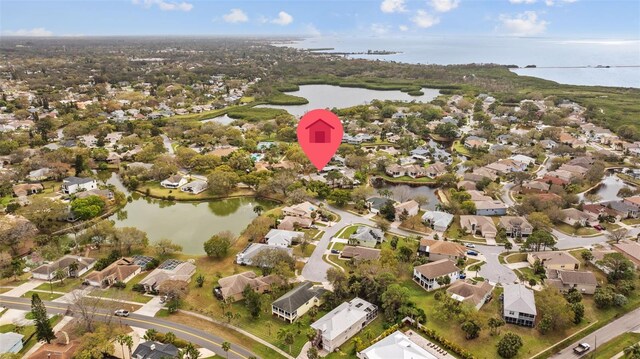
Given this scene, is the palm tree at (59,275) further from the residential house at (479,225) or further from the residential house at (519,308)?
the residential house at (479,225)

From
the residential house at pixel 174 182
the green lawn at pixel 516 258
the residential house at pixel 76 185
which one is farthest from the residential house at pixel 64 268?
the green lawn at pixel 516 258

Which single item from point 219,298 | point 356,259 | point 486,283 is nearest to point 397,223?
point 356,259

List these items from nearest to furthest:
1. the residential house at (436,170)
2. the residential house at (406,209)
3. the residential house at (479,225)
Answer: the residential house at (479,225) < the residential house at (406,209) < the residential house at (436,170)

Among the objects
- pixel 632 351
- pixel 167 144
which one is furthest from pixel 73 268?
pixel 167 144

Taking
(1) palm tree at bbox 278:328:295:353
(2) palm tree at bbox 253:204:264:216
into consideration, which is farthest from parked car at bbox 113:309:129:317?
(2) palm tree at bbox 253:204:264:216

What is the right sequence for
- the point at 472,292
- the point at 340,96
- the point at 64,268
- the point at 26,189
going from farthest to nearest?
the point at 340,96, the point at 26,189, the point at 64,268, the point at 472,292

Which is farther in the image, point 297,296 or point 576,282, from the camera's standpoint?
point 576,282

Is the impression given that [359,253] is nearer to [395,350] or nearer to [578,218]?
[395,350]
